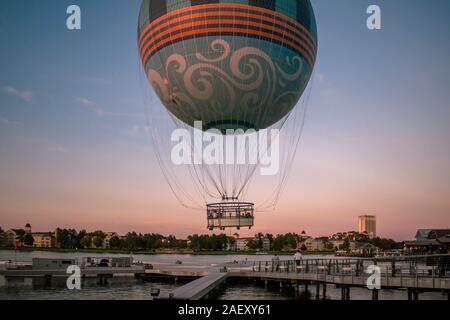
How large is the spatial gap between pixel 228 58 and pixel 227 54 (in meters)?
0.20

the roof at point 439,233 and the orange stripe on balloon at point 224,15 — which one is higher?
the orange stripe on balloon at point 224,15

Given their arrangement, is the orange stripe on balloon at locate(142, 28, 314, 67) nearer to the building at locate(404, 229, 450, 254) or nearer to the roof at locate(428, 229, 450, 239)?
the building at locate(404, 229, 450, 254)

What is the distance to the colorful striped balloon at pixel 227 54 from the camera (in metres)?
24.0

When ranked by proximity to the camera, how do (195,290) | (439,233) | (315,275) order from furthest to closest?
(439,233) < (315,275) < (195,290)

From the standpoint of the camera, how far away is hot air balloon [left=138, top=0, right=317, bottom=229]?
24078 mm

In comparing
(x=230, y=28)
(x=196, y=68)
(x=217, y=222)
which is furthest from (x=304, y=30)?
(x=217, y=222)

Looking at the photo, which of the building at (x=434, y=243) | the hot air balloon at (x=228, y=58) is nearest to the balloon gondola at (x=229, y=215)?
the hot air balloon at (x=228, y=58)

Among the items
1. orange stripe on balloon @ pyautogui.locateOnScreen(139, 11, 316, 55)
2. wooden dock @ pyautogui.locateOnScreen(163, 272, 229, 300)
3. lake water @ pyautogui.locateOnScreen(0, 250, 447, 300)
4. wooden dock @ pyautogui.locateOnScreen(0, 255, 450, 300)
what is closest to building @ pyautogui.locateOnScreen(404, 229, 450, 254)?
wooden dock @ pyautogui.locateOnScreen(0, 255, 450, 300)

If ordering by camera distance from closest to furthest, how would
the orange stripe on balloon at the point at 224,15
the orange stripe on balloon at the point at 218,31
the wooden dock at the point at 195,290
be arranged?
the wooden dock at the point at 195,290 < the orange stripe on balloon at the point at 224,15 < the orange stripe on balloon at the point at 218,31

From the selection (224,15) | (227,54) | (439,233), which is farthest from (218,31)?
(439,233)

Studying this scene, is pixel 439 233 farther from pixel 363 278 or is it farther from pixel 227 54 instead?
pixel 227 54

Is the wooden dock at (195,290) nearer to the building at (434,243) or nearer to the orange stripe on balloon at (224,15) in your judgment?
the orange stripe on balloon at (224,15)

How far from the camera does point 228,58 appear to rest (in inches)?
961
